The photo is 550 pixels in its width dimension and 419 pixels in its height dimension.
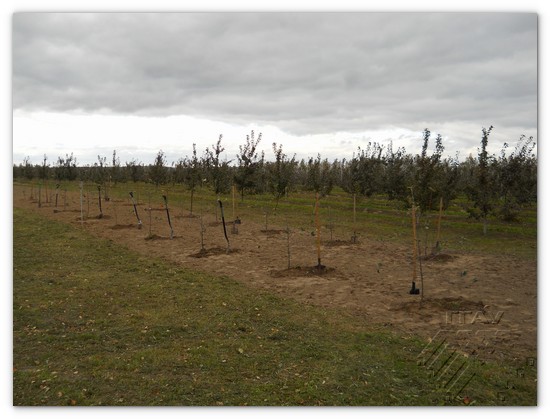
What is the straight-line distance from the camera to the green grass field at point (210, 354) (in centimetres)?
523

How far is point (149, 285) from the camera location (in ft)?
33.4

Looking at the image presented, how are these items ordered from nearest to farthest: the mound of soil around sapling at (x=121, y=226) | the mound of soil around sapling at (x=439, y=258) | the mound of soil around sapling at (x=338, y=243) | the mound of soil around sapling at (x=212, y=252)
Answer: the mound of soil around sapling at (x=439, y=258), the mound of soil around sapling at (x=212, y=252), the mound of soil around sapling at (x=338, y=243), the mound of soil around sapling at (x=121, y=226)

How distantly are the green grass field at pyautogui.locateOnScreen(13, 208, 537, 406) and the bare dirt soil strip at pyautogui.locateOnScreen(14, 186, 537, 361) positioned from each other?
2.49 ft

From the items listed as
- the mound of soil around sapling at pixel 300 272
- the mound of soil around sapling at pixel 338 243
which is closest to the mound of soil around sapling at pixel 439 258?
the mound of soil around sapling at pixel 338 243

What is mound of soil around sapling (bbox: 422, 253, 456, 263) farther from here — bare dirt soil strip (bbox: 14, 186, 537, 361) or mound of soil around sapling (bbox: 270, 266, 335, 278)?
mound of soil around sapling (bbox: 270, 266, 335, 278)

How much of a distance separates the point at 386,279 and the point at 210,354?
6030mm

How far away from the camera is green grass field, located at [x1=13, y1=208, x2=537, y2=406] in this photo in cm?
523

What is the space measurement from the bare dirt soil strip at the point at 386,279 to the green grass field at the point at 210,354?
29.9 inches

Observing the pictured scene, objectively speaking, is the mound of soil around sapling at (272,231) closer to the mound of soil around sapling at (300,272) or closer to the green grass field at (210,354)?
the mound of soil around sapling at (300,272)

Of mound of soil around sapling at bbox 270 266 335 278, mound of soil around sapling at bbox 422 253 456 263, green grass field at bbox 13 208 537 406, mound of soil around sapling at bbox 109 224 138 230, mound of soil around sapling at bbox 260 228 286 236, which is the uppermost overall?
mound of soil around sapling at bbox 109 224 138 230

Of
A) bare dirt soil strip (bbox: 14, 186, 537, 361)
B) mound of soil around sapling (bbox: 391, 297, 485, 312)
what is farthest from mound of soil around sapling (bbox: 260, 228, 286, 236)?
mound of soil around sapling (bbox: 391, 297, 485, 312)

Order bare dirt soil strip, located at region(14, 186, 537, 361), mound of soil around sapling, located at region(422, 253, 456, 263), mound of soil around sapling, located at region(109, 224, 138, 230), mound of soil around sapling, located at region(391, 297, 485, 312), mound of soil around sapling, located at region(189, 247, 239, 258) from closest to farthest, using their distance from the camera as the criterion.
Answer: bare dirt soil strip, located at region(14, 186, 537, 361)
mound of soil around sapling, located at region(391, 297, 485, 312)
mound of soil around sapling, located at region(422, 253, 456, 263)
mound of soil around sapling, located at region(189, 247, 239, 258)
mound of soil around sapling, located at region(109, 224, 138, 230)

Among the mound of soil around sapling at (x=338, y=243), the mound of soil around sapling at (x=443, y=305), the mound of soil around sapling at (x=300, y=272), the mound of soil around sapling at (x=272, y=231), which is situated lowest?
the mound of soil around sapling at (x=443, y=305)

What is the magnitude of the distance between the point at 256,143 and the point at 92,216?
1023cm
